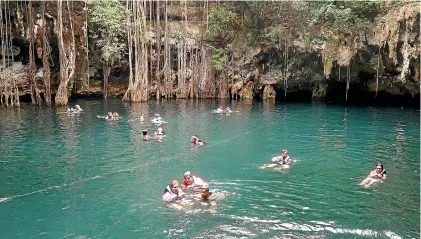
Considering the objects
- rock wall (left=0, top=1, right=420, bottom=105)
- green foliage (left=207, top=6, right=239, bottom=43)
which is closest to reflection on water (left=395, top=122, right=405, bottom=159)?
rock wall (left=0, top=1, right=420, bottom=105)

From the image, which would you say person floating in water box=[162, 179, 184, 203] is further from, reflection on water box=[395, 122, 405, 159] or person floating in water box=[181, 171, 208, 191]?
reflection on water box=[395, 122, 405, 159]

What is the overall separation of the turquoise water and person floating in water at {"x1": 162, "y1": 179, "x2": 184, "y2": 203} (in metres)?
0.30

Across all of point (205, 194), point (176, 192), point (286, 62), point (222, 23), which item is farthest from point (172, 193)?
point (222, 23)

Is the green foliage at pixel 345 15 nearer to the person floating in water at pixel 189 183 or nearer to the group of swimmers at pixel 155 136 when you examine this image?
the group of swimmers at pixel 155 136

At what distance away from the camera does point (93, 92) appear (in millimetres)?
41375

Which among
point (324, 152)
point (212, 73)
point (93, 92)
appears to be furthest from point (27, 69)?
point (324, 152)

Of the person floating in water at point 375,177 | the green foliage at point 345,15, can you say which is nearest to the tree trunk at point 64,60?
the green foliage at point 345,15

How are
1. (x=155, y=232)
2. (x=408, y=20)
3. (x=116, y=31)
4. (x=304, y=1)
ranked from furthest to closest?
(x=116, y=31)
(x=304, y=1)
(x=408, y=20)
(x=155, y=232)

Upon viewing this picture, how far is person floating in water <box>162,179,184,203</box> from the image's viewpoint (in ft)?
38.7

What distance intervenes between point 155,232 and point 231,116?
63.6 ft

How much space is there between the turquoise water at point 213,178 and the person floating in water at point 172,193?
0.30 meters

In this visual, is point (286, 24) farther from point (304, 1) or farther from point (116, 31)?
point (116, 31)

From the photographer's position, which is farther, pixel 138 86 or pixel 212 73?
pixel 212 73

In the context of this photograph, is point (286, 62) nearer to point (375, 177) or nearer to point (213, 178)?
point (375, 177)
